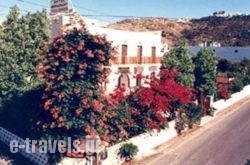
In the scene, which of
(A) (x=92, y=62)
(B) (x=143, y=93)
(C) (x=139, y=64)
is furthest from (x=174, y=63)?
(A) (x=92, y=62)

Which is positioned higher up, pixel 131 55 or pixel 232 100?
pixel 131 55

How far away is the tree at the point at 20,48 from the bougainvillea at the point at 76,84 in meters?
5.47

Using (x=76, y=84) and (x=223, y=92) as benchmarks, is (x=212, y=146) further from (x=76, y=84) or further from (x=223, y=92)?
(x=223, y=92)

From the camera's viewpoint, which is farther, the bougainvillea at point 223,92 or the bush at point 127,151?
the bougainvillea at point 223,92

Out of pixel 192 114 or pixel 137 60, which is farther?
pixel 137 60

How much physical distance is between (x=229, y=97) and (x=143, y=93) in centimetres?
1887

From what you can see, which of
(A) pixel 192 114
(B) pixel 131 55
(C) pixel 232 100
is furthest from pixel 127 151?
(C) pixel 232 100

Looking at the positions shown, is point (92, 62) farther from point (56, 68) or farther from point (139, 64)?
point (139, 64)

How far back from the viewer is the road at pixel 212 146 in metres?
22.4

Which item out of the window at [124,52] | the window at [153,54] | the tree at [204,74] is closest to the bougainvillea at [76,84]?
the tree at [204,74]

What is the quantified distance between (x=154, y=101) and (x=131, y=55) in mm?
16008

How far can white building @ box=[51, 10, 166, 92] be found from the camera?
3684 cm

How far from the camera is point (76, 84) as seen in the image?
61.0 ft

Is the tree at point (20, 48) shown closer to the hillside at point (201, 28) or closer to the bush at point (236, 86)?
the bush at point (236, 86)
